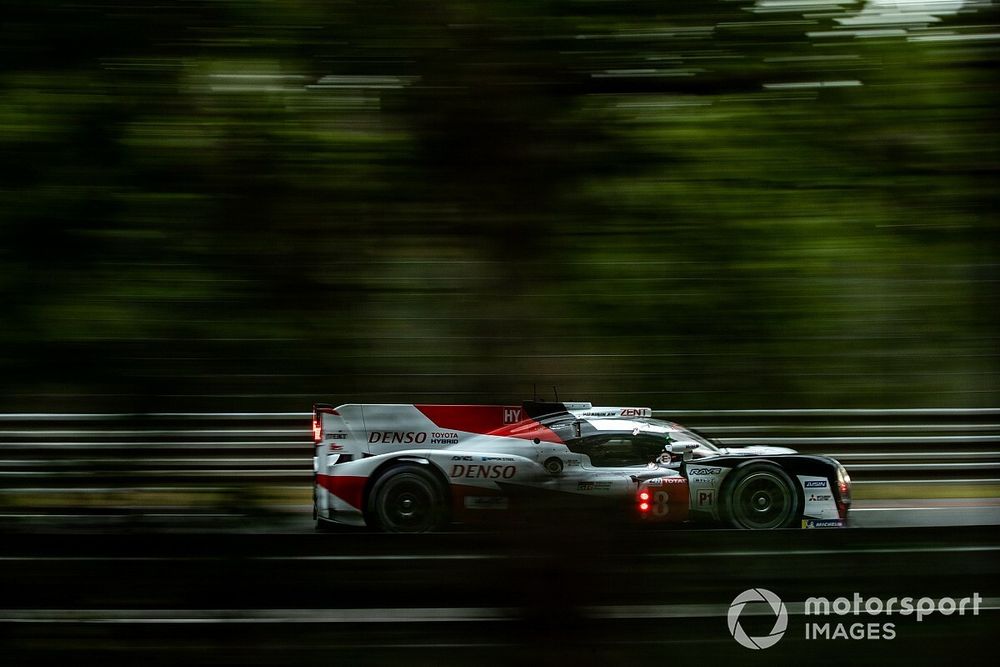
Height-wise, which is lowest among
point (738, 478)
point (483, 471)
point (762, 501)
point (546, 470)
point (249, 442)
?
point (762, 501)

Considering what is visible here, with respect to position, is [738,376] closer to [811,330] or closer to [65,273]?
[811,330]

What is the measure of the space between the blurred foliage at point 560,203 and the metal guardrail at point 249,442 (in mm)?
53

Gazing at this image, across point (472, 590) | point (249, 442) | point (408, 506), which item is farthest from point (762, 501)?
point (249, 442)

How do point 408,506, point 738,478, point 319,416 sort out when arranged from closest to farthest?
point 319,416 < point 738,478 < point 408,506

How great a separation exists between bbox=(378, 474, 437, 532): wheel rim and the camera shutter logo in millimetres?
1027

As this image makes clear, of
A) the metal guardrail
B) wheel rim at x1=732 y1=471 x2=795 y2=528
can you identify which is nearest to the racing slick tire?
wheel rim at x1=732 y1=471 x2=795 y2=528

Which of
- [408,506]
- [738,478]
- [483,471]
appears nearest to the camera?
[483,471]

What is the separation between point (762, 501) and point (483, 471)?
4.36 ft

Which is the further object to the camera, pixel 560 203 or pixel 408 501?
pixel 408 501

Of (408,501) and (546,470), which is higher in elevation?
(546,470)

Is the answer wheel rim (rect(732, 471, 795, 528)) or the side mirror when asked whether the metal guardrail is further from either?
wheel rim (rect(732, 471, 795, 528))

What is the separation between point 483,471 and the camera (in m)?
3.16

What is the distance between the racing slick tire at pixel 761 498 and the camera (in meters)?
3.36

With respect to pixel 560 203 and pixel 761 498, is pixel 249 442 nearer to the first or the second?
pixel 560 203
